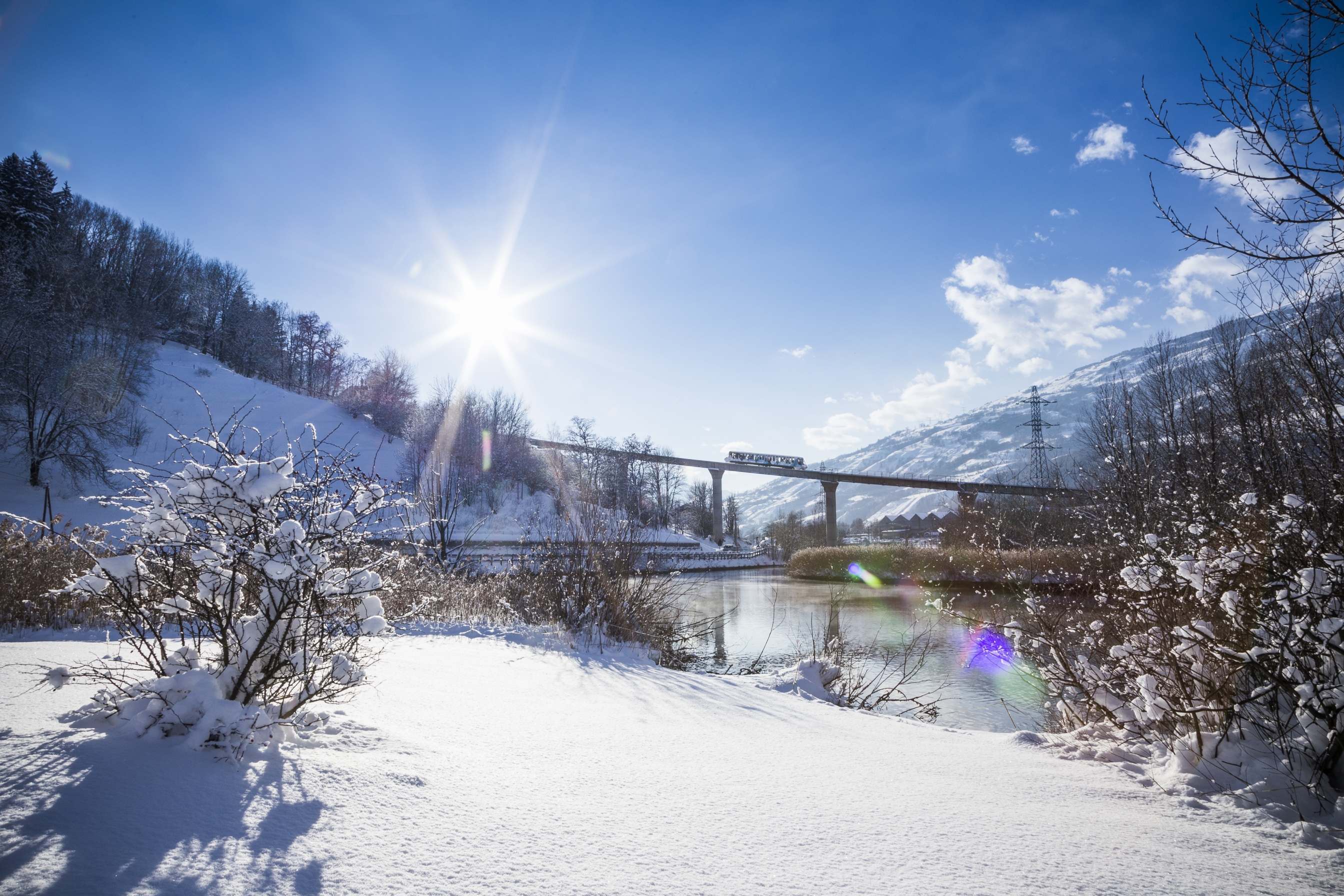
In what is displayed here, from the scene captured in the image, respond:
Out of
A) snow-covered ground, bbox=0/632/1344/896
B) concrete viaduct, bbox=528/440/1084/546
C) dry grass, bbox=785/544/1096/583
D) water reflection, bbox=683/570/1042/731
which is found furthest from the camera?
concrete viaduct, bbox=528/440/1084/546

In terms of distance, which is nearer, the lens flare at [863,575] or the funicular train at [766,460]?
the lens flare at [863,575]

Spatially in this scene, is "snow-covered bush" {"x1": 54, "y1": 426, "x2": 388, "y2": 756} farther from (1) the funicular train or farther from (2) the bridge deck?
(1) the funicular train

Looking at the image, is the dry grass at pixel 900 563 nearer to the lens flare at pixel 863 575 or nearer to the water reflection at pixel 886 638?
the lens flare at pixel 863 575

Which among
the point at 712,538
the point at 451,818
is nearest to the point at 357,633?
the point at 451,818

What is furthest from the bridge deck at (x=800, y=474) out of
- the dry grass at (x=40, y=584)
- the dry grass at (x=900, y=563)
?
the dry grass at (x=40, y=584)

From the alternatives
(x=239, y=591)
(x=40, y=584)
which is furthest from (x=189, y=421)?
(x=239, y=591)

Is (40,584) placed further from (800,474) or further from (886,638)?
(800,474)

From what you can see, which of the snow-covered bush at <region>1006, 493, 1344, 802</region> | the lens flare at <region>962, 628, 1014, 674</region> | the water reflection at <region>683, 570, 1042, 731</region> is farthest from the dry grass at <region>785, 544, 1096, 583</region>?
the snow-covered bush at <region>1006, 493, 1344, 802</region>

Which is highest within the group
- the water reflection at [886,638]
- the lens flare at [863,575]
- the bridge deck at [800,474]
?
the bridge deck at [800,474]

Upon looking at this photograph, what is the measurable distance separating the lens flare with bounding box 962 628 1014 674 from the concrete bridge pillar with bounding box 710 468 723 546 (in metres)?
46.1

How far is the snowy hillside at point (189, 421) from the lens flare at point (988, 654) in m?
20.5

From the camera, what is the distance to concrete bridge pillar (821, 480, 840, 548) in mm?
49500

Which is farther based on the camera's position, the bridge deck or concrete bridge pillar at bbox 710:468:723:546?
concrete bridge pillar at bbox 710:468:723:546

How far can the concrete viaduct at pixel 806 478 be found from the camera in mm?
44438
